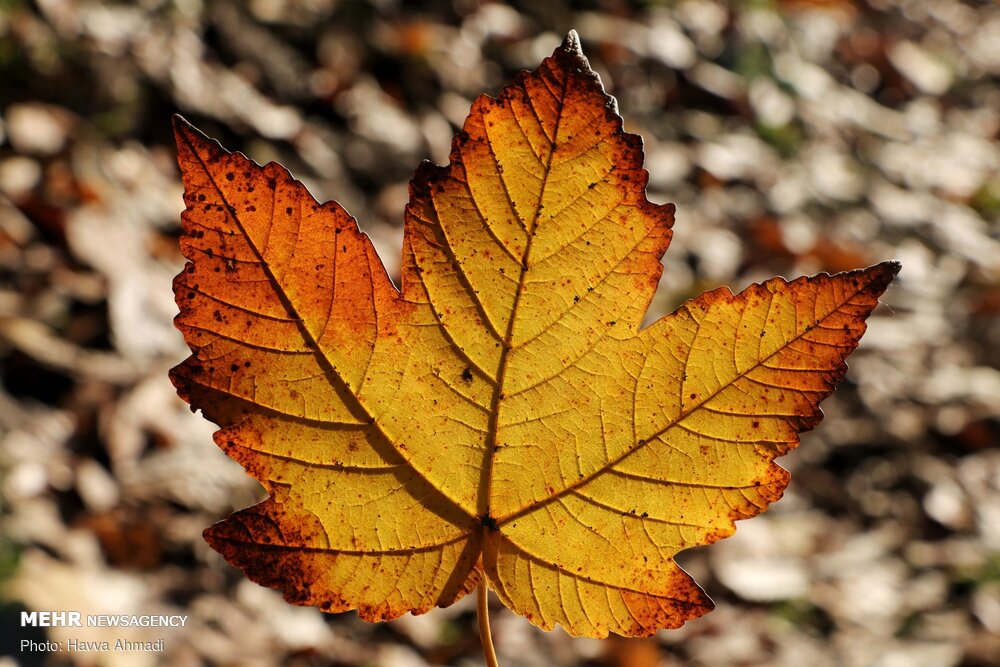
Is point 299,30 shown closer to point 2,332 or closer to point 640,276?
point 2,332

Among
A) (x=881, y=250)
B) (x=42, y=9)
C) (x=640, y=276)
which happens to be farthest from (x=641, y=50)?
(x=640, y=276)

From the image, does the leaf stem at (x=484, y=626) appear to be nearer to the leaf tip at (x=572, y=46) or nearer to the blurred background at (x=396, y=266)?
the leaf tip at (x=572, y=46)

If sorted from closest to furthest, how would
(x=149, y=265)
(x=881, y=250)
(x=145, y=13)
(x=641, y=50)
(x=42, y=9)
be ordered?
(x=149, y=265)
(x=42, y=9)
(x=145, y=13)
(x=881, y=250)
(x=641, y=50)

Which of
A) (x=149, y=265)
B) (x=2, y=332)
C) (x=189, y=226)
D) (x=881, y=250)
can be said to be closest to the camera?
(x=189, y=226)

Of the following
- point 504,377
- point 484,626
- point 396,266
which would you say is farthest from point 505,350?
point 396,266

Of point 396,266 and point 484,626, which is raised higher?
point 396,266

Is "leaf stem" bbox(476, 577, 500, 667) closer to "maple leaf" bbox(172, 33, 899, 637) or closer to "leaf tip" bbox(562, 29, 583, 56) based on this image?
"maple leaf" bbox(172, 33, 899, 637)

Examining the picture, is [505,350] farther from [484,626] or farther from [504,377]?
[484,626]
